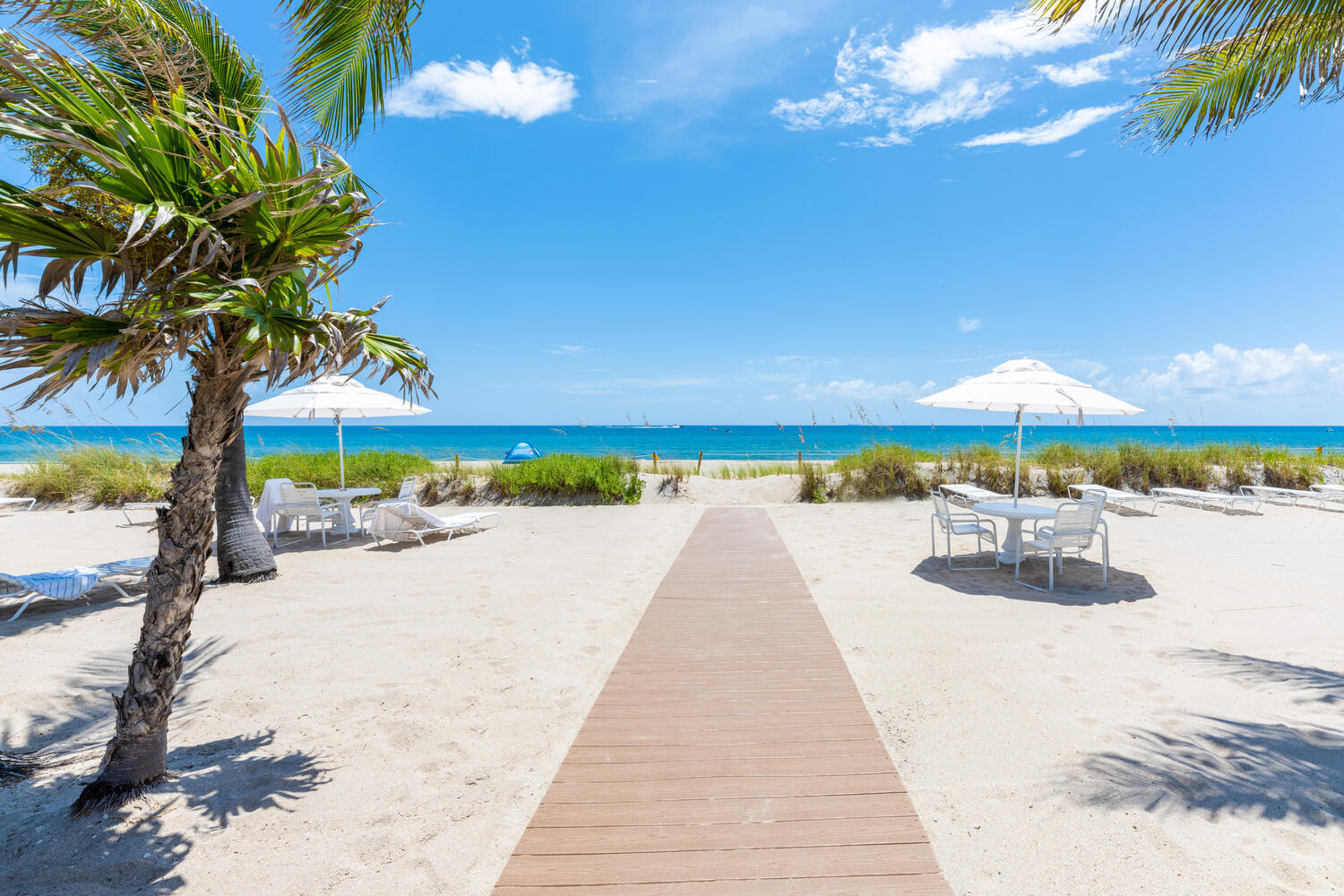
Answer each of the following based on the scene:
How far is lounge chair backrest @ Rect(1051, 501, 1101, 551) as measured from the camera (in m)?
5.57

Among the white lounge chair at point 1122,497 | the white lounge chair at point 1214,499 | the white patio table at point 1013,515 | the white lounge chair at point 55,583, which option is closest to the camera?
the white lounge chair at point 55,583

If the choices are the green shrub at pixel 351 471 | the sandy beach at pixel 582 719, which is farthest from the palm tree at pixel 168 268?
the green shrub at pixel 351 471

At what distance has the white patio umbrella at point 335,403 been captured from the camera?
8.19m

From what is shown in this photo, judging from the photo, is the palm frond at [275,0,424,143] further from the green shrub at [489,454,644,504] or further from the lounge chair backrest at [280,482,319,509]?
the green shrub at [489,454,644,504]

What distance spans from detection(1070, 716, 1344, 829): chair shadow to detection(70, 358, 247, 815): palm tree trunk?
3.63 m

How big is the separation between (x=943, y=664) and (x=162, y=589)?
407 cm

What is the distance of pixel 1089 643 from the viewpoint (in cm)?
427

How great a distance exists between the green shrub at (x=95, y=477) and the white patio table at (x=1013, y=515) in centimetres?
1337

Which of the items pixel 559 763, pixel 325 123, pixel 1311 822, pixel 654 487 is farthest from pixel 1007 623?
pixel 654 487

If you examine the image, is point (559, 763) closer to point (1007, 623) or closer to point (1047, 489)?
point (1007, 623)

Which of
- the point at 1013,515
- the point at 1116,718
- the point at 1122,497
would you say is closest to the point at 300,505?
the point at 1013,515

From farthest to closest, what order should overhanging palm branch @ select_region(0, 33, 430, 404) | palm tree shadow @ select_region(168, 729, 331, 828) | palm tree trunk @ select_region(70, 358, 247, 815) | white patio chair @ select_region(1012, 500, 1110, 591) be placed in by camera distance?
white patio chair @ select_region(1012, 500, 1110, 591), palm tree shadow @ select_region(168, 729, 331, 828), palm tree trunk @ select_region(70, 358, 247, 815), overhanging palm branch @ select_region(0, 33, 430, 404)

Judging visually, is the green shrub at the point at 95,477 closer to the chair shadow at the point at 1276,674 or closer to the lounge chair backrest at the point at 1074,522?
the lounge chair backrest at the point at 1074,522

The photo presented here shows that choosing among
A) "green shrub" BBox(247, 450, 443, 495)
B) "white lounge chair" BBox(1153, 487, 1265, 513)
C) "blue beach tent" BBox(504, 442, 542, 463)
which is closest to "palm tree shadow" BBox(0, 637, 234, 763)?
"green shrub" BBox(247, 450, 443, 495)
